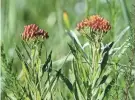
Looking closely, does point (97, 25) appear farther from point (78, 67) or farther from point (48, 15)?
point (48, 15)

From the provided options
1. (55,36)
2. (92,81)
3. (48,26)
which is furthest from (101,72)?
(48,26)

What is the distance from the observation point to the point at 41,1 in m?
4.27

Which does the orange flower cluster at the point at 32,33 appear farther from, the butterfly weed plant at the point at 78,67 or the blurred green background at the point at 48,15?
the blurred green background at the point at 48,15

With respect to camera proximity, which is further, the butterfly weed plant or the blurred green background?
the blurred green background

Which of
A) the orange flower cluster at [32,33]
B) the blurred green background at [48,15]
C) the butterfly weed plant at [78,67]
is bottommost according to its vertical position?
the butterfly weed plant at [78,67]

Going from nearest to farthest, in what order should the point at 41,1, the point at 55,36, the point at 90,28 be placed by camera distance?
1. the point at 90,28
2. the point at 55,36
3. the point at 41,1

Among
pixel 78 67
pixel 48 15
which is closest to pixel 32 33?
pixel 78 67

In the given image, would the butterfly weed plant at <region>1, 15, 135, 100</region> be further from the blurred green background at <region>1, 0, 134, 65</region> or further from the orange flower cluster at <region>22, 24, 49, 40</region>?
the blurred green background at <region>1, 0, 134, 65</region>

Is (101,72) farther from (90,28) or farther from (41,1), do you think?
(41,1)

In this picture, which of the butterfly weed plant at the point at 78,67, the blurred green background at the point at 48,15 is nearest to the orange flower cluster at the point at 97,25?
the butterfly weed plant at the point at 78,67

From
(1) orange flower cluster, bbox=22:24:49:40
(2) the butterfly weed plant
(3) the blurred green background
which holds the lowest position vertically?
(2) the butterfly weed plant

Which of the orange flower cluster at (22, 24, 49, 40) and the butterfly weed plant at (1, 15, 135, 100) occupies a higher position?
the orange flower cluster at (22, 24, 49, 40)

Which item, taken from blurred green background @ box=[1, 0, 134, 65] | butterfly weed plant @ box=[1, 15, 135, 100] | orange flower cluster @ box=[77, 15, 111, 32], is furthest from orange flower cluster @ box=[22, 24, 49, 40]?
blurred green background @ box=[1, 0, 134, 65]

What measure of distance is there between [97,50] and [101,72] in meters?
0.07
